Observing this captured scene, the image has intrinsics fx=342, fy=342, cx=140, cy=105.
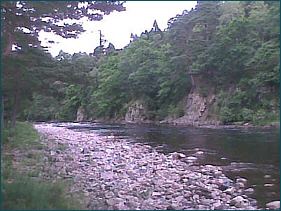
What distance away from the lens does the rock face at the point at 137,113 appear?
48531mm

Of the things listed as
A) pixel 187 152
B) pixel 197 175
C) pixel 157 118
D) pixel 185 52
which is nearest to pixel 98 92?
pixel 157 118

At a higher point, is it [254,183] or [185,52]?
[185,52]

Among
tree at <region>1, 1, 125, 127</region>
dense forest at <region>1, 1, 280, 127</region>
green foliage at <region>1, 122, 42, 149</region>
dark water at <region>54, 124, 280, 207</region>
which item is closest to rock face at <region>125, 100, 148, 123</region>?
dense forest at <region>1, 1, 280, 127</region>

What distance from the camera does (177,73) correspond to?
4419 cm

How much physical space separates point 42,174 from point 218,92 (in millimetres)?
32067

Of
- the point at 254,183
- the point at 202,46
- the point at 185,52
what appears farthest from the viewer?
the point at 185,52

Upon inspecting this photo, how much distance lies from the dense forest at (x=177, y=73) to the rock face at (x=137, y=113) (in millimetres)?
155

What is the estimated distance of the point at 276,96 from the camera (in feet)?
→ 90.3

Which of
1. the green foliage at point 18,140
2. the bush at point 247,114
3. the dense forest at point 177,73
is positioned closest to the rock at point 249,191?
the green foliage at point 18,140

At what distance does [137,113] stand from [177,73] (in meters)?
9.12

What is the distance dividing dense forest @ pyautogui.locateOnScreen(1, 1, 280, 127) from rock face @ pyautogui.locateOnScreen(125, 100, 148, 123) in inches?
6.1

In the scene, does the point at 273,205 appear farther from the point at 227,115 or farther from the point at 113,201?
the point at 227,115

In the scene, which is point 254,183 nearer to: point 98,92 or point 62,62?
point 62,62

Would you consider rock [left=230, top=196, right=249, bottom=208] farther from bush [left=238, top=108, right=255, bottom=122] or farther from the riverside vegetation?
bush [left=238, top=108, right=255, bottom=122]
